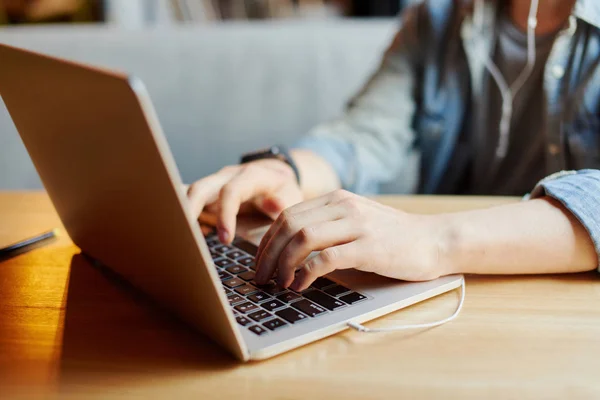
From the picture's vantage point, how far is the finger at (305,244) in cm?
53

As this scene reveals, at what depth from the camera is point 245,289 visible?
0.55 metres

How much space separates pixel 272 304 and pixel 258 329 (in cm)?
4

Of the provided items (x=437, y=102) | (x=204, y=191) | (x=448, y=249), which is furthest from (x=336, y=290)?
(x=437, y=102)

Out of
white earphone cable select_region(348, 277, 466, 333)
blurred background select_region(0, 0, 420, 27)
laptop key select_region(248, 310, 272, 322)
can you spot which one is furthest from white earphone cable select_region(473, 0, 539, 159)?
blurred background select_region(0, 0, 420, 27)

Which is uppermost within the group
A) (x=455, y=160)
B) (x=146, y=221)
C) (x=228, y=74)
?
(x=146, y=221)

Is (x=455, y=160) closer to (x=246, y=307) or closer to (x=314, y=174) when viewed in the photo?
(x=314, y=174)

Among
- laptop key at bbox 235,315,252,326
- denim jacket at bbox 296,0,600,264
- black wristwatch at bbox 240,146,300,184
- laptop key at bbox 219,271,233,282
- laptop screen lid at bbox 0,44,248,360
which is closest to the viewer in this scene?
laptop screen lid at bbox 0,44,248,360

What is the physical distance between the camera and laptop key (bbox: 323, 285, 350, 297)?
0.54 m

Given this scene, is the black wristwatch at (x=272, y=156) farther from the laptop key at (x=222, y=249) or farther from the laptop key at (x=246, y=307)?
the laptop key at (x=246, y=307)

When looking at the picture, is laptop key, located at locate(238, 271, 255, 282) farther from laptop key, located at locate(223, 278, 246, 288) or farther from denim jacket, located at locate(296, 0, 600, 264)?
denim jacket, located at locate(296, 0, 600, 264)

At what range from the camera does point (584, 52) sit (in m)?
1.05

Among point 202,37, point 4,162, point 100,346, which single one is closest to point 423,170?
point 202,37

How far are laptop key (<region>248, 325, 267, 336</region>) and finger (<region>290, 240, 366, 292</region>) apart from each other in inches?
2.7

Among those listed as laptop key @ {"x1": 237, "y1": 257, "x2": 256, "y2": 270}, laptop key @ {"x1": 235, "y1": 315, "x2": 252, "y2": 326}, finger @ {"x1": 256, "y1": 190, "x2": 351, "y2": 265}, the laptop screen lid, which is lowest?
laptop key @ {"x1": 237, "y1": 257, "x2": 256, "y2": 270}
